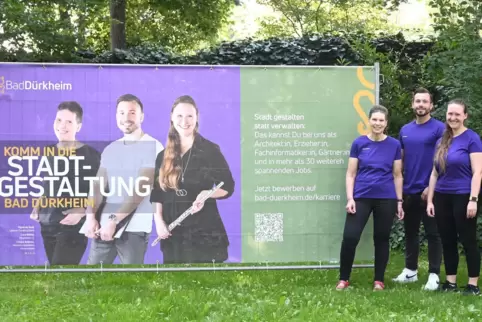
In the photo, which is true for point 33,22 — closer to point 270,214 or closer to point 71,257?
point 71,257

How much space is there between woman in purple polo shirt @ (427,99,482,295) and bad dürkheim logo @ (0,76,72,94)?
3.60 m

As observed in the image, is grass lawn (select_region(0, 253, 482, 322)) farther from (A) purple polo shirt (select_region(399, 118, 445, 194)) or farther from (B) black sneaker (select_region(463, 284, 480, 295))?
(A) purple polo shirt (select_region(399, 118, 445, 194))

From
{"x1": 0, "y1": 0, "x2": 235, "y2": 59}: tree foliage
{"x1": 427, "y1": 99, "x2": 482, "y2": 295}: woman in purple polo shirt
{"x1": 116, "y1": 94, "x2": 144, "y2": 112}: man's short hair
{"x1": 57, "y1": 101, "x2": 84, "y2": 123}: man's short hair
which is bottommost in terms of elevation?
{"x1": 427, "y1": 99, "x2": 482, "y2": 295}: woman in purple polo shirt

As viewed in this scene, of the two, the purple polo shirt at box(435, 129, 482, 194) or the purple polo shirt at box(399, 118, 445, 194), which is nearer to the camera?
the purple polo shirt at box(435, 129, 482, 194)

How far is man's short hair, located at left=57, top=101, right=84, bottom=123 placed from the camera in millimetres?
6090

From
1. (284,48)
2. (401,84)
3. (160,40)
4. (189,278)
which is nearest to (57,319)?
(189,278)

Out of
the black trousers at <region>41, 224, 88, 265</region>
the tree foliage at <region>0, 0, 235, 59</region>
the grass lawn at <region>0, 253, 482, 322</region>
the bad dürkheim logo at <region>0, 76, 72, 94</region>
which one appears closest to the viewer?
the grass lawn at <region>0, 253, 482, 322</region>

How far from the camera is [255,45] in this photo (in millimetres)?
12211

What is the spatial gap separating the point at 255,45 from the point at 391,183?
269 inches

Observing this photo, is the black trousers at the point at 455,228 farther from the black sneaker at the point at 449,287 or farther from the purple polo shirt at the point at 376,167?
the purple polo shirt at the point at 376,167

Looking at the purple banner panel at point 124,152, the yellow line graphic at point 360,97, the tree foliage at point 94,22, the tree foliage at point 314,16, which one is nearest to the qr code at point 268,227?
the purple banner panel at point 124,152

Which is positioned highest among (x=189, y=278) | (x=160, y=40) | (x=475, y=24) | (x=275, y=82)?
(x=160, y=40)

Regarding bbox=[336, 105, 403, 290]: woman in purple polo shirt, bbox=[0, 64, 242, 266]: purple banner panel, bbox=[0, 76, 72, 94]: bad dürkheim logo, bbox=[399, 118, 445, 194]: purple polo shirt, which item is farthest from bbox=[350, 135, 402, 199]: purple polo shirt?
bbox=[0, 76, 72, 94]: bad dürkheim logo

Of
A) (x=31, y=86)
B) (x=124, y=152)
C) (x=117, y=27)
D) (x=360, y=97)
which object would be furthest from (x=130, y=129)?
(x=117, y=27)
